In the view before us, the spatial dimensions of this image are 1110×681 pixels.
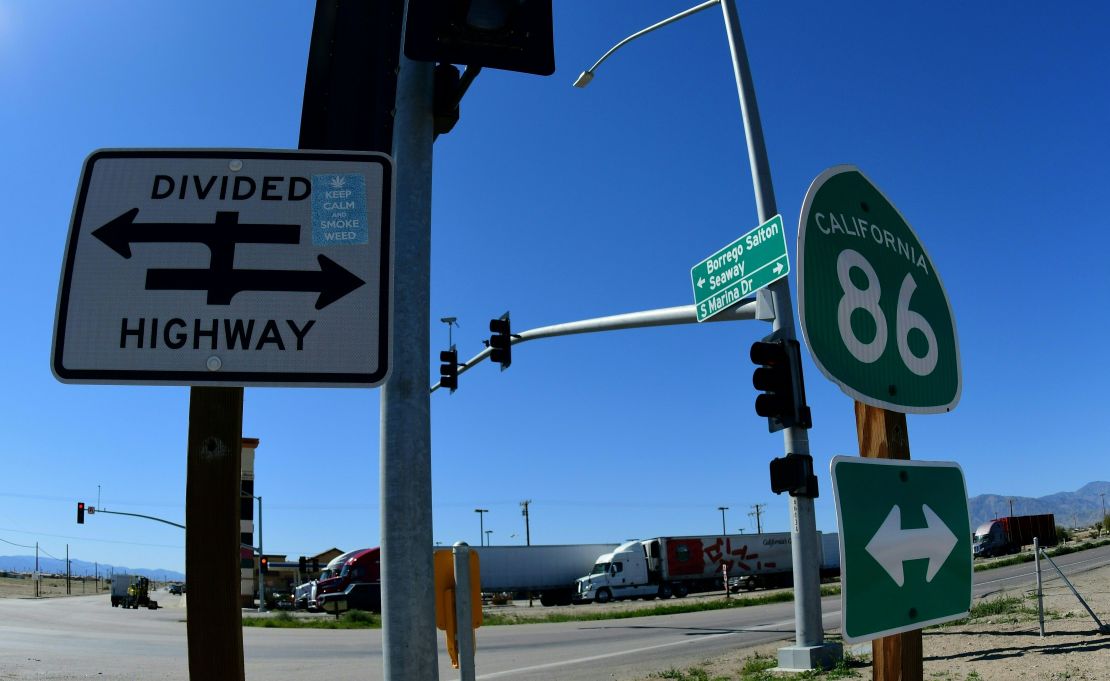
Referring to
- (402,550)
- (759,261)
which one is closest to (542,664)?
(759,261)

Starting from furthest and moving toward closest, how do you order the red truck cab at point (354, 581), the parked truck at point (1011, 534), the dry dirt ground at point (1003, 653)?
the parked truck at point (1011, 534) → the red truck cab at point (354, 581) → the dry dirt ground at point (1003, 653)

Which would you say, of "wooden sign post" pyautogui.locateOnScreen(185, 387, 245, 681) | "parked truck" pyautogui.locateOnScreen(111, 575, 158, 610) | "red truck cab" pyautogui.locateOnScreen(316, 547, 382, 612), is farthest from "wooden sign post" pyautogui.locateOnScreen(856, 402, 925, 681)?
"parked truck" pyautogui.locateOnScreen(111, 575, 158, 610)

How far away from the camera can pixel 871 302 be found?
2.64 meters

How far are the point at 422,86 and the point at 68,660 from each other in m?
17.5

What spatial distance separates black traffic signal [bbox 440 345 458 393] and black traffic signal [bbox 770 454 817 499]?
10623mm

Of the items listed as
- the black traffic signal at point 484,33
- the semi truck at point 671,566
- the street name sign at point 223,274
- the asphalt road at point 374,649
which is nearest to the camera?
the street name sign at point 223,274

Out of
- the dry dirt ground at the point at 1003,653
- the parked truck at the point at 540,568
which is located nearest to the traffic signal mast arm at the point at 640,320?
the dry dirt ground at the point at 1003,653

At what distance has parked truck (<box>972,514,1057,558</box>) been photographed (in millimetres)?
64894

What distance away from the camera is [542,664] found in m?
15.3

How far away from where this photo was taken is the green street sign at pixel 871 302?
245 cm

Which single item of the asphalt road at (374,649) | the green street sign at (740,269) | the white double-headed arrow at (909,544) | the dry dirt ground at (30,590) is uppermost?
the green street sign at (740,269)

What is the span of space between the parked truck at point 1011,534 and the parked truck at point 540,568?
3177cm

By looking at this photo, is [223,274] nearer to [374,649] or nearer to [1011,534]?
[374,649]

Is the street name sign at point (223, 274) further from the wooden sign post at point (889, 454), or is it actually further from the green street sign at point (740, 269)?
the green street sign at point (740, 269)
